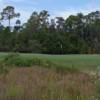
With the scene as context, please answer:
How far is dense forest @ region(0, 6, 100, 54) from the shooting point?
72.8 meters

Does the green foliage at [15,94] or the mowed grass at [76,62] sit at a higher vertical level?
the green foliage at [15,94]

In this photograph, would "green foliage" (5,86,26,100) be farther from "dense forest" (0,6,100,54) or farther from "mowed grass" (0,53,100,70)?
"dense forest" (0,6,100,54)

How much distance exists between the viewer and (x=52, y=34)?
80.8 metres

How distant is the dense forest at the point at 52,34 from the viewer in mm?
72750

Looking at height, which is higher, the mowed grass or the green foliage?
the green foliage

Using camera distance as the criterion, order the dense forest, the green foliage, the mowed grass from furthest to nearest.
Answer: the dense forest < the mowed grass < the green foliage

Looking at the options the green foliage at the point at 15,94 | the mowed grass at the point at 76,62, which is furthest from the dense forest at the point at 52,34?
the green foliage at the point at 15,94

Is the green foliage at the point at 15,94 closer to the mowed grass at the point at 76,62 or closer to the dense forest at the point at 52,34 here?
the mowed grass at the point at 76,62

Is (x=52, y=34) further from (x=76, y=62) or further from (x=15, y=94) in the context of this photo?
(x=15, y=94)

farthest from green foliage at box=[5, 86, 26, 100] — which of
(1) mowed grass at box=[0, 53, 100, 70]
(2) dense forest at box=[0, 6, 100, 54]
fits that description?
(2) dense forest at box=[0, 6, 100, 54]

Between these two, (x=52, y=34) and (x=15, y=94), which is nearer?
(x=15, y=94)

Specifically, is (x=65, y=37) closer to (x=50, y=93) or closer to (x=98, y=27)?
(x=98, y=27)

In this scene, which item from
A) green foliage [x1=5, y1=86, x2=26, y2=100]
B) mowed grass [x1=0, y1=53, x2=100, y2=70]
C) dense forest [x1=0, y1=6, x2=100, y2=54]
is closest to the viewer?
green foliage [x1=5, y1=86, x2=26, y2=100]

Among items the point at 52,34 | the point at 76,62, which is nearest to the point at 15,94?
the point at 76,62
